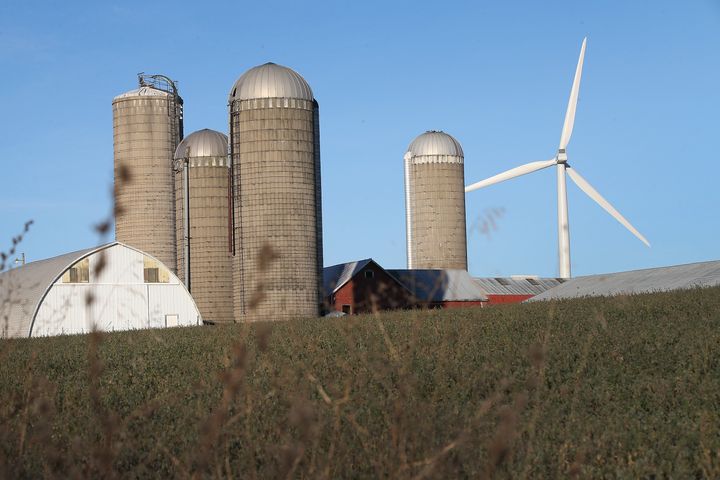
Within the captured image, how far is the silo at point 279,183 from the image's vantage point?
128 ft

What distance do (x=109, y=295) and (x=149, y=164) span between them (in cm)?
1801

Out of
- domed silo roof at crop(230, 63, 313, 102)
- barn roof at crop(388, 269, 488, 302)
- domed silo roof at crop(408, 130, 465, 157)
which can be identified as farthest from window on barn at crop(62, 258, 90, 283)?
domed silo roof at crop(408, 130, 465, 157)

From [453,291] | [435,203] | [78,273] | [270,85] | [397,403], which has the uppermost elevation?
[270,85]

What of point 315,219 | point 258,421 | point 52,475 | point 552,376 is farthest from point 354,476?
point 315,219

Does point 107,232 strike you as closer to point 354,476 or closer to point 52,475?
point 52,475

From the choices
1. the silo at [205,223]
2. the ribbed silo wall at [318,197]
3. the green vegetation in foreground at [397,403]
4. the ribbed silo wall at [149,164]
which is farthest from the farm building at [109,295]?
the green vegetation in foreground at [397,403]

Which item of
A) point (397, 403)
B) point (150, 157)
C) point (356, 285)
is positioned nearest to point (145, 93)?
point (150, 157)

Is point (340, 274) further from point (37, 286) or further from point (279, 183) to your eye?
point (37, 286)

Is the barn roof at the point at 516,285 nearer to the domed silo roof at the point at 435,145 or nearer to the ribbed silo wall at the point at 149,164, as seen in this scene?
the domed silo roof at the point at 435,145

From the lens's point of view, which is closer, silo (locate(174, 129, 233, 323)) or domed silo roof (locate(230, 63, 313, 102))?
domed silo roof (locate(230, 63, 313, 102))

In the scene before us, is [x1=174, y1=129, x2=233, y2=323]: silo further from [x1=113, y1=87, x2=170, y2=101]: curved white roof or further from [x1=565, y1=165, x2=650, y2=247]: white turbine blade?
[x1=565, y1=165, x2=650, y2=247]: white turbine blade

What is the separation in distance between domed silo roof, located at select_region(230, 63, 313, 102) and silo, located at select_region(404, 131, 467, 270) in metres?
21.2

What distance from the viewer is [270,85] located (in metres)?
40.8

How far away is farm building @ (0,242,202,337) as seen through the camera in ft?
110
